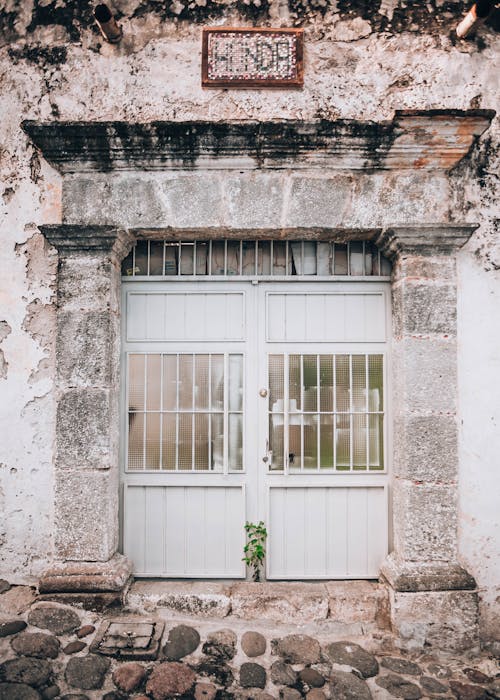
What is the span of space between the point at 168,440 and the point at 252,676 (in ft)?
4.88

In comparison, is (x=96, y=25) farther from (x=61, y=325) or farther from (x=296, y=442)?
(x=296, y=442)

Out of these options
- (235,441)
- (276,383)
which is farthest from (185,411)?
(276,383)

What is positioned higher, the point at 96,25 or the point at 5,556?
the point at 96,25

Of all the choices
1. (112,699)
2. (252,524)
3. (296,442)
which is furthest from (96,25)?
(112,699)

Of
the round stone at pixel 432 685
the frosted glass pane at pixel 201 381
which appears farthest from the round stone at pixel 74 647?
the round stone at pixel 432 685

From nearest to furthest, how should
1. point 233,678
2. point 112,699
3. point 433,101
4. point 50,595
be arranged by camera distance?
point 112,699
point 233,678
point 50,595
point 433,101

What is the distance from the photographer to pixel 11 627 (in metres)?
2.90

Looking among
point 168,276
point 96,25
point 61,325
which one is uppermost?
point 96,25

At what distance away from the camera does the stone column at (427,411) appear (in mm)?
3111

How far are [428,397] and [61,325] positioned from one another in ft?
7.93

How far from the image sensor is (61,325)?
319 centimetres

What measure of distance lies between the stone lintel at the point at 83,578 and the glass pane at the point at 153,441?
2.18 ft

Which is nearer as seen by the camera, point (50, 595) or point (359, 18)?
point (50, 595)

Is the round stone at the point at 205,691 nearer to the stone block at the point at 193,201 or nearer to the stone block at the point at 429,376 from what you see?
the stone block at the point at 429,376
